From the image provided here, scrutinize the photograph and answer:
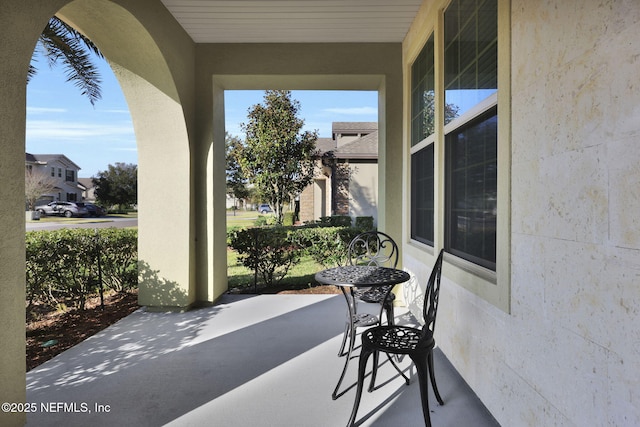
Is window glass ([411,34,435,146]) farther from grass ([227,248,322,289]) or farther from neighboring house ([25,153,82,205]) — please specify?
neighboring house ([25,153,82,205])

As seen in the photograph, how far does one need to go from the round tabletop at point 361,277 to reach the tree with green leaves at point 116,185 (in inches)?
1086

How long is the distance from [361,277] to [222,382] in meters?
1.34

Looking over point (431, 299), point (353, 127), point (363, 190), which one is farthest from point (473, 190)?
point (353, 127)

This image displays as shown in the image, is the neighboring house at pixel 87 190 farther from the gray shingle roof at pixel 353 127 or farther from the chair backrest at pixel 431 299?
the chair backrest at pixel 431 299

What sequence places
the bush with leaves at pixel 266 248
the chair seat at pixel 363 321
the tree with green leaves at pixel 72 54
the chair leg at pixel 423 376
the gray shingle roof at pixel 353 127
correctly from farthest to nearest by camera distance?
the gray shingle roof at pixel 353 127 → the bush with leaves at pixel 266 248 → the tree with green leaves at pixel 72 54 → the chair seat at pixel 363 321 → the chair leg at pixel 423 376

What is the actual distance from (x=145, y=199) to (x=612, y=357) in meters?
4.62

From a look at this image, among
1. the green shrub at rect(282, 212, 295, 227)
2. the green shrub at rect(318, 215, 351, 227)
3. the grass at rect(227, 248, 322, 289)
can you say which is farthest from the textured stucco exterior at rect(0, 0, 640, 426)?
the green shrub at rect(282, 212, 295, 227)

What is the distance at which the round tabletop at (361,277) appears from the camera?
255cm

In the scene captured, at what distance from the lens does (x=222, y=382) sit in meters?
2.67

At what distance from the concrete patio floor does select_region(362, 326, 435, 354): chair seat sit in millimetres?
495

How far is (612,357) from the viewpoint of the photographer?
1255mm

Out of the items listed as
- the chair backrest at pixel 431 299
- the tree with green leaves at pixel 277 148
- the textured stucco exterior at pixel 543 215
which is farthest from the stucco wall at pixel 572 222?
the tree with green leaves at pixel 277 148

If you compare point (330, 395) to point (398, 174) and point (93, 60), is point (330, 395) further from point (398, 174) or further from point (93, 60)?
point (93, 60)

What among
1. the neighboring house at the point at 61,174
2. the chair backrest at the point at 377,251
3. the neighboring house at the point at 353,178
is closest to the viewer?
the chair backrest at the point at 377,251
